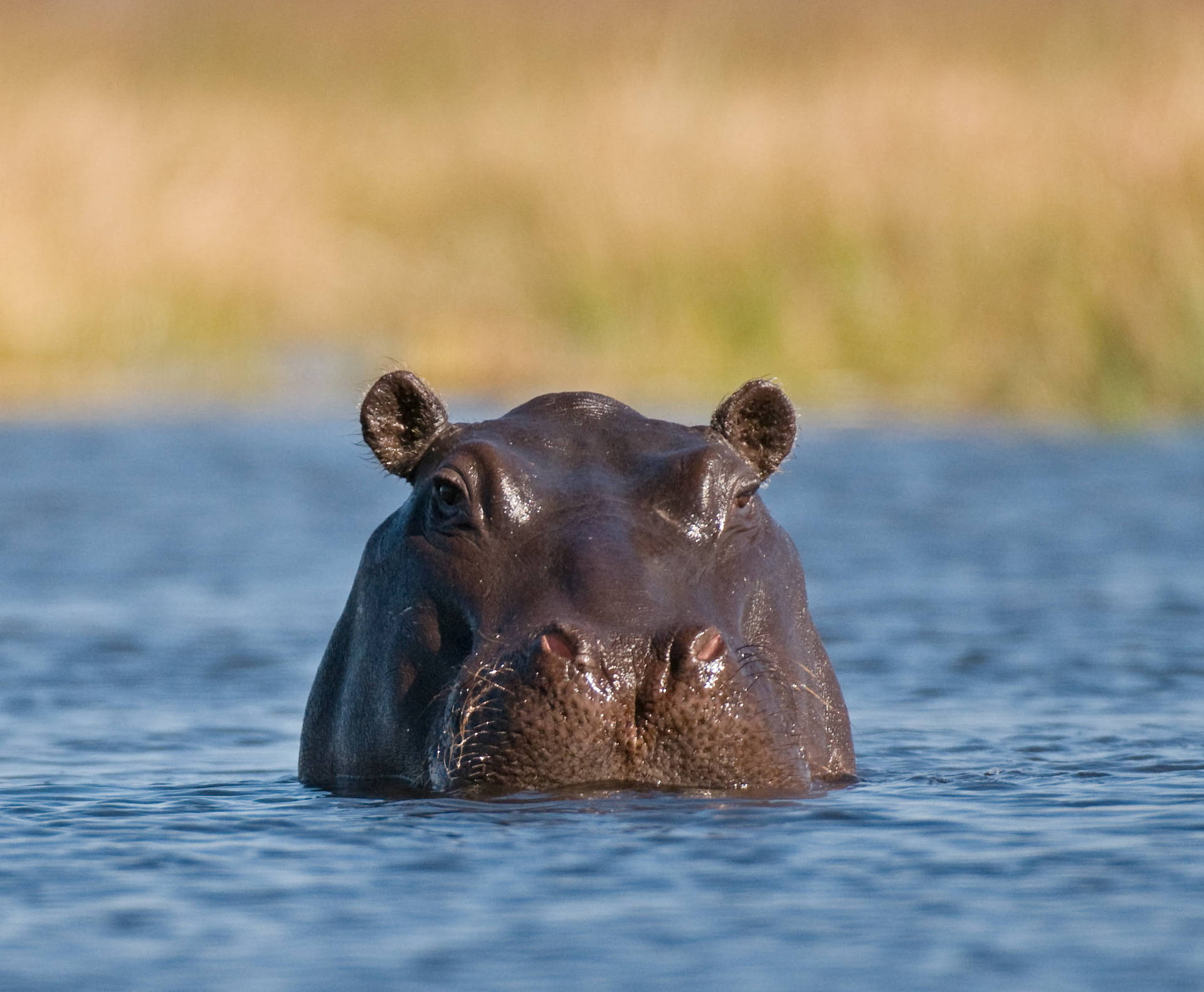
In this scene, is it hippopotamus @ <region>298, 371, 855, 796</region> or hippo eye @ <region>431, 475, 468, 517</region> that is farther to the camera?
hippo eye @ <region>431, 475, 468, 517</region>

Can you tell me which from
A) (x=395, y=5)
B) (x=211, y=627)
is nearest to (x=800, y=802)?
(x=211, y=627)

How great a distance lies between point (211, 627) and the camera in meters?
11.3

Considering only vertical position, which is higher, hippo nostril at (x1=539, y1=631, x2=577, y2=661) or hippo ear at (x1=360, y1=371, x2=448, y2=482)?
hippo ear at (x1=360, y1=371, x2=448, y2=482)

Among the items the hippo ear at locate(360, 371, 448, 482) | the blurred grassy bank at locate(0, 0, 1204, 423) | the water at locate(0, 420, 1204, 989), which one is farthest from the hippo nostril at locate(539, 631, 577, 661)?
the blurred grassy bank at locate(0, 0, 1204, 423)

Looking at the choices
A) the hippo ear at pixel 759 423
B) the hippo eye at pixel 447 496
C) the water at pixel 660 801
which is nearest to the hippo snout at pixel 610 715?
the water at pixel 660 801

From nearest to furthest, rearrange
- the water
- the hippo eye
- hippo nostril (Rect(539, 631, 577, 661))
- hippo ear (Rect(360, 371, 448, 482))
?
the water
hippo nostril (Rect(539, 631, 577, 661))
the hippo eye
hippo ear (Rect(360, 371, 448, 482))

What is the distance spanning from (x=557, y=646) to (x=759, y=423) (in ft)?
4.89

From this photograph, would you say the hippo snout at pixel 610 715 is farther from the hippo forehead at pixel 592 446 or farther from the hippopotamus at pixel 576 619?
the hippo forehead at pixel 592 446

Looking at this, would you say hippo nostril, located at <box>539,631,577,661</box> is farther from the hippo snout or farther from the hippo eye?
the hippo eye

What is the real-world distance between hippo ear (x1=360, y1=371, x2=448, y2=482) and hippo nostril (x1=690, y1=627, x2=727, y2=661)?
1488 mm

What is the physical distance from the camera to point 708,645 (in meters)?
6.09

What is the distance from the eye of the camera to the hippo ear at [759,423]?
7.25 metres

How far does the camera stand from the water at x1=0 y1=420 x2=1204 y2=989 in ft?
16.9

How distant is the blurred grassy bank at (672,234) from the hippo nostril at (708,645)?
11525 millimetres
